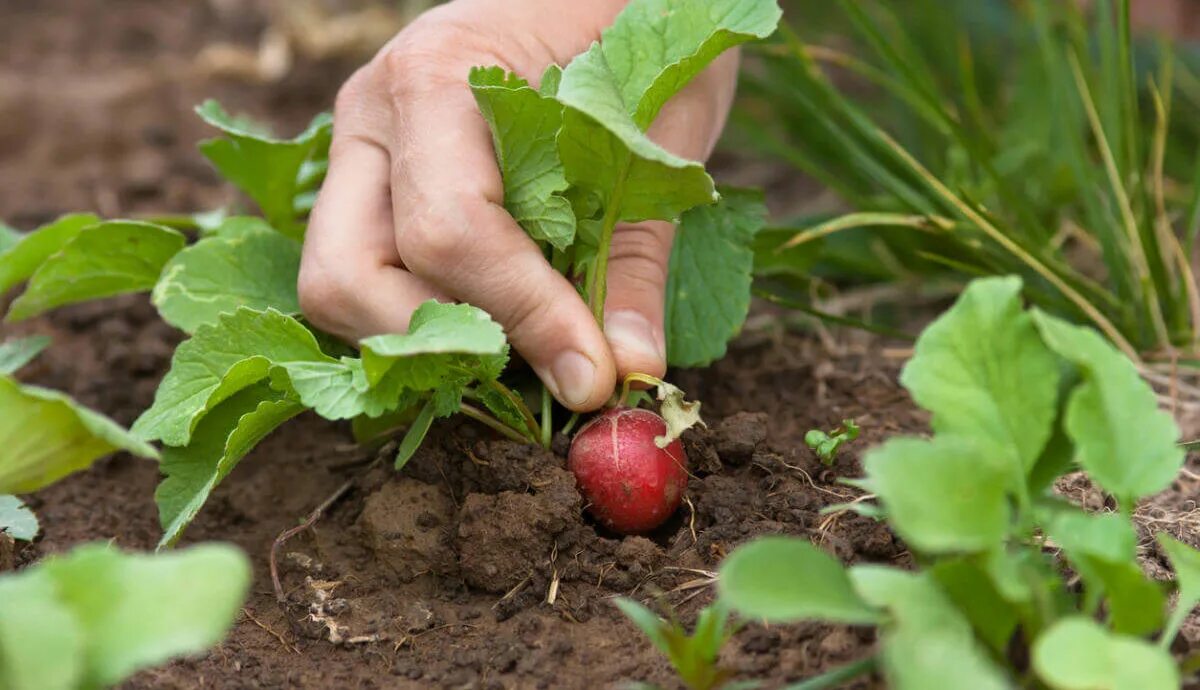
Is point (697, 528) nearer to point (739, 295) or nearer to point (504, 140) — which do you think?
point (739, 295)

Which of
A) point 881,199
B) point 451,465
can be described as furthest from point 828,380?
point 451,465

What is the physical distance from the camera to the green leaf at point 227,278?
1.66 m

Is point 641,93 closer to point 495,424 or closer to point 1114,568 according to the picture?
point 495,424

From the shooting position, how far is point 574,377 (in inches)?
56.4

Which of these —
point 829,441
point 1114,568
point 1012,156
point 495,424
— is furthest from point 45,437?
point 1012,156

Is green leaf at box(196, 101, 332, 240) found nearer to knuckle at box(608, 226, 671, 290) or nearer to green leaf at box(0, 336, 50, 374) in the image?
green leaf at box(0, 336, 50, 374)

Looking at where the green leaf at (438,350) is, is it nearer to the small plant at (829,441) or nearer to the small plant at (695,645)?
the small plant at (695,645)

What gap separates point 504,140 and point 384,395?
35 cm

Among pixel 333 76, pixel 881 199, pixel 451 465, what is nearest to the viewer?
pixel 451 465

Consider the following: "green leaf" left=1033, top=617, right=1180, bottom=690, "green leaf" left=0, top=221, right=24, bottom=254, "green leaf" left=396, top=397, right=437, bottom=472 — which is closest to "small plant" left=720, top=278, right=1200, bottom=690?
"green leaf" left=1033, top=617, right=1180, bottom=690

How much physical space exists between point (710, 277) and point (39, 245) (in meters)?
1.01

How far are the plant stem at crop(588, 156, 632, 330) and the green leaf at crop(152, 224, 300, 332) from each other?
1.46 ft

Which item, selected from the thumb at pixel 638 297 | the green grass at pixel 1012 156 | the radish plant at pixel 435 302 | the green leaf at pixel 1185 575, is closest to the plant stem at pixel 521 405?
the radish plant at pixel 435 302

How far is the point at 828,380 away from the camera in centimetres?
189
